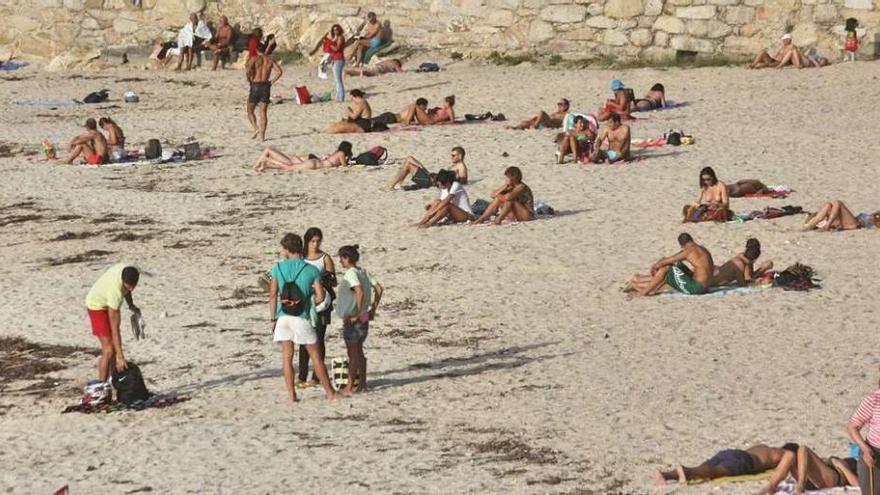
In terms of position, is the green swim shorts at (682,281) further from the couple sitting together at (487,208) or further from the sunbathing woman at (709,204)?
the couple sitting together at (487,208)

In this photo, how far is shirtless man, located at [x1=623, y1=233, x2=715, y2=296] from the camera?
60.7ft

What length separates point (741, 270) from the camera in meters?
18.8

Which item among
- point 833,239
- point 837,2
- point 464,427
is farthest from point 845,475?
point 837,2

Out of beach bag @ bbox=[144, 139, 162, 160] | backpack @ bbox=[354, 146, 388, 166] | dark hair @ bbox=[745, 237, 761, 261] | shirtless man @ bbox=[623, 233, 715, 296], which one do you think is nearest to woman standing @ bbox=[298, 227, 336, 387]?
shirtless man @ bbox=[623, 233, 715, 296]

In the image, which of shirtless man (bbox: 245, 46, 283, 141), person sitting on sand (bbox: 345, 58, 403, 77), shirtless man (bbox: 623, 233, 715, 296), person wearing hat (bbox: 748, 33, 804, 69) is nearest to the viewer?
shirtless man (bbox: 623, 233, 715, 296)

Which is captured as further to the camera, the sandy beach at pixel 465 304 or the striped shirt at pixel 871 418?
the sandy beach at pixel 465 304

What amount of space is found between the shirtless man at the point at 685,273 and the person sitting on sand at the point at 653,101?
404 inches

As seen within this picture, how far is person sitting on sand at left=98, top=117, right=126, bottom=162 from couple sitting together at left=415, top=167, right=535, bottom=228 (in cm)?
629

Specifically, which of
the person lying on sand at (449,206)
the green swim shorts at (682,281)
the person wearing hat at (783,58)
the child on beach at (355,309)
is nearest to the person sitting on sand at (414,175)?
the person lying on sand at (449,206)

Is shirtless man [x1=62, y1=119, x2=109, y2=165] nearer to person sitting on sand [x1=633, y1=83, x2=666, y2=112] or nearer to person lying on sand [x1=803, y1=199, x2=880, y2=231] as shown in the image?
person sitting on sand [x1=633, y1=83, x2=666, y2=112]

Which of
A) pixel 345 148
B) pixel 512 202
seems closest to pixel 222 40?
pixel 345 148

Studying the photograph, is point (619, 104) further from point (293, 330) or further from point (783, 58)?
point (293, 330)

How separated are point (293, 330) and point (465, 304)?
4.05m

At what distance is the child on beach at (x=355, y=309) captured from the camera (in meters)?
15.0
